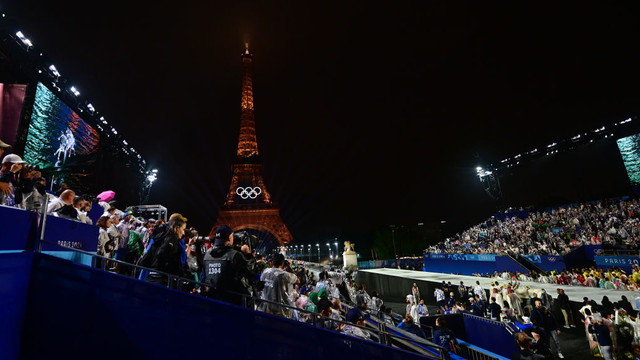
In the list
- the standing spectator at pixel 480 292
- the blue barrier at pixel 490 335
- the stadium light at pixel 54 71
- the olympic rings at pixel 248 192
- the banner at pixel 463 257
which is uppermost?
the olympic rings at pixel 248 192

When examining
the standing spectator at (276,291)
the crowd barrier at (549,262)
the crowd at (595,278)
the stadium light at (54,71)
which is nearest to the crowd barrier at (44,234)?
the standing spectator at (276,291)

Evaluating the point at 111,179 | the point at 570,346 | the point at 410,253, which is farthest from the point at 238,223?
the point at 570,346

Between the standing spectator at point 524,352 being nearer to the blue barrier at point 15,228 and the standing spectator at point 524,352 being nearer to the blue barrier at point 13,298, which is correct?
the blue barrier at point 13,298

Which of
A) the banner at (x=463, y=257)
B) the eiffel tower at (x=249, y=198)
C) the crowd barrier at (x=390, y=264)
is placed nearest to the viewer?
the banner at (x=463, y=257)

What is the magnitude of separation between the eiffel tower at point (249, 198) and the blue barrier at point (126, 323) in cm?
4647

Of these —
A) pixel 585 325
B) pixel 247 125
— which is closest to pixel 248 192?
pixel 247 125

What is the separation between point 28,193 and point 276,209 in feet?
153

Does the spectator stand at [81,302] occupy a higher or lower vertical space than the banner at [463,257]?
higher

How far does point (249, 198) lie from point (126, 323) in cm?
4860

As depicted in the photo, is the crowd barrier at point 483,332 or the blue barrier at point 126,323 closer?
the blue barrier at point 126,323

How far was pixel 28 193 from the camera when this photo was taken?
144 inches

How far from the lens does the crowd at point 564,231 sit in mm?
18922

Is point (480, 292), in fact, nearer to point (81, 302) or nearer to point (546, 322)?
point (546, 322)

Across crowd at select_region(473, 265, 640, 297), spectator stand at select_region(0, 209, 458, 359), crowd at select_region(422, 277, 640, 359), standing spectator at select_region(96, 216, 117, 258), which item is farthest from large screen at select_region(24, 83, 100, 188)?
crowd at select_region(473, 265, 640, 297)
